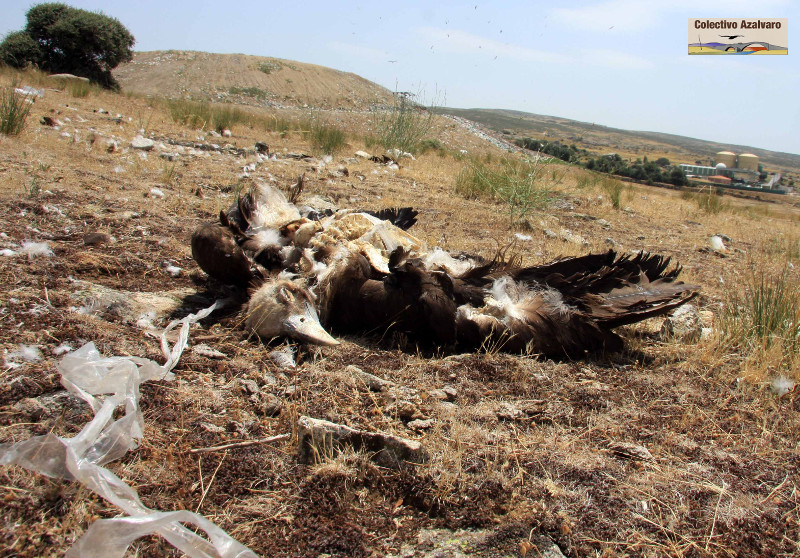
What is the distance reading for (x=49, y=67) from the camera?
845 inches

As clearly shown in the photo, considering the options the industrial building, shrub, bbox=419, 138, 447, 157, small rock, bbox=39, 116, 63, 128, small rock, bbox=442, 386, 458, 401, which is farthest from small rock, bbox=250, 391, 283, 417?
the industrial building

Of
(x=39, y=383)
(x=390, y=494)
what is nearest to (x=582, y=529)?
(x=390, y=494)

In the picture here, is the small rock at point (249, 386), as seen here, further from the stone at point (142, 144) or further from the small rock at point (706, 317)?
the stone at point (142, 144)

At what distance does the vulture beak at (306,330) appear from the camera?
250 cm

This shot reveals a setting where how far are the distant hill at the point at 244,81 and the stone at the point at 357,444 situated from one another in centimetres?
3025

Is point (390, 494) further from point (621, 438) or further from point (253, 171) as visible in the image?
point (253, 171)

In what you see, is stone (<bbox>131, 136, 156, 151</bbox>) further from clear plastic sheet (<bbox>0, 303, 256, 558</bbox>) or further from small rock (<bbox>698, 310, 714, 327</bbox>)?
small rock (<bbox>698, 310, 714, 327</bbox>)

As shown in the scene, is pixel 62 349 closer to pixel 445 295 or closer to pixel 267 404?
pixel 267 404

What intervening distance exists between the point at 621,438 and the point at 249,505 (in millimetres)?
1450

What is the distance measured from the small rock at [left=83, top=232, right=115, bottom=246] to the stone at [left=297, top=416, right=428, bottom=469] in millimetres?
2513

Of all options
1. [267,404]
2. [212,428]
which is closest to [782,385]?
[267,404]

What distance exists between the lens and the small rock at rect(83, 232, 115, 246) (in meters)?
3.53

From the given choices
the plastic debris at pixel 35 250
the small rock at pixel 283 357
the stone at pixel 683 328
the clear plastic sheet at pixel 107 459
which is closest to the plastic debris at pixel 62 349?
the clear plastic sheet at pixel 107 459

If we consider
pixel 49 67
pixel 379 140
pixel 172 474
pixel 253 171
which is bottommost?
pixel 172 474
